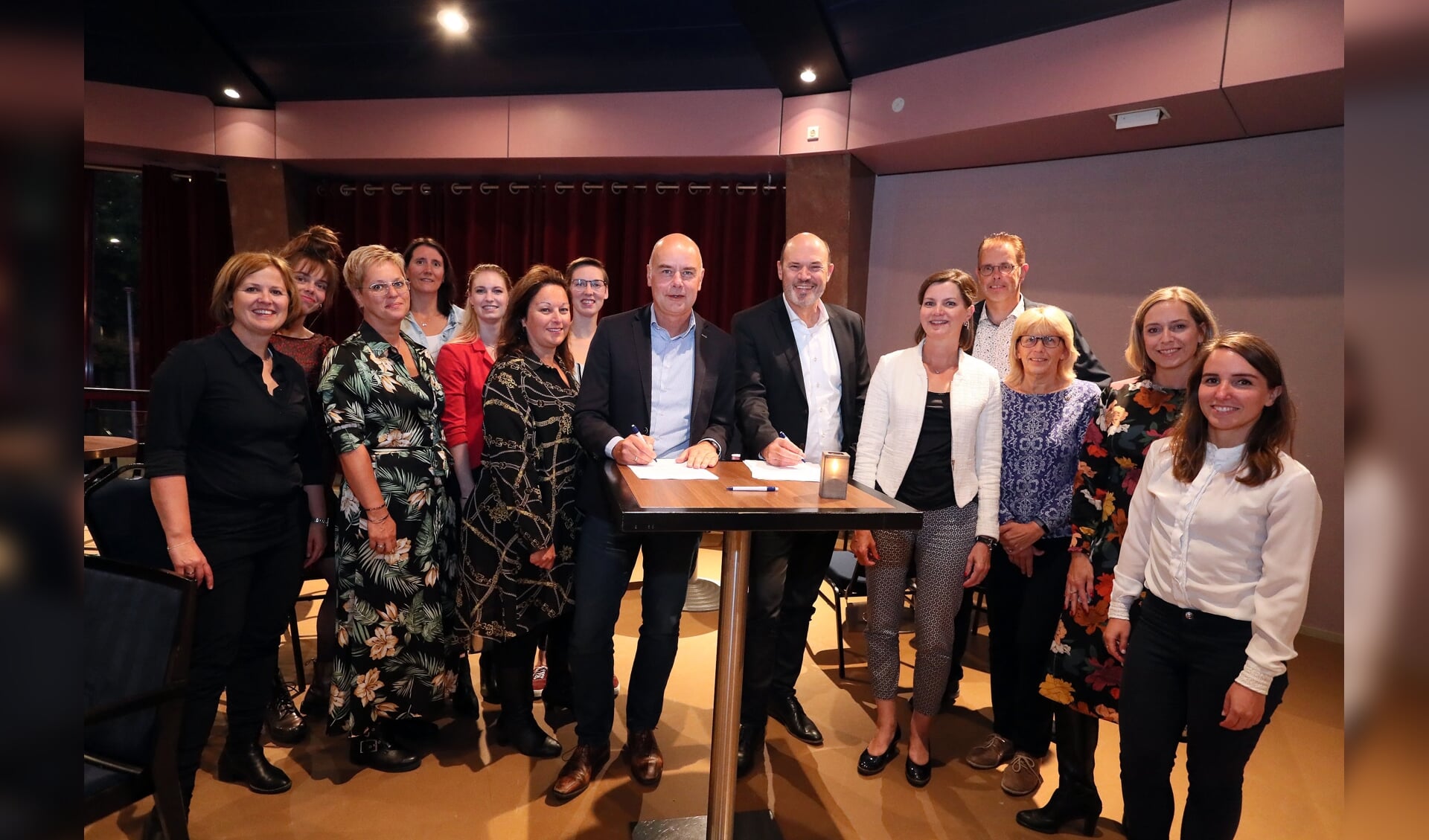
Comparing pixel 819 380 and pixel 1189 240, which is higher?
pixel 1189 240

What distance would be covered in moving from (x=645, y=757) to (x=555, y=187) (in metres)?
4.29

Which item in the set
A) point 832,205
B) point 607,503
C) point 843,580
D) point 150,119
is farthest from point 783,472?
point 150,119

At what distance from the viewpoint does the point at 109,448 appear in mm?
3082

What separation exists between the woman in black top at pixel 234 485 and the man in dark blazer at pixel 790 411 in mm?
1343

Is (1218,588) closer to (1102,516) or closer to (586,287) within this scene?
(1102,516)

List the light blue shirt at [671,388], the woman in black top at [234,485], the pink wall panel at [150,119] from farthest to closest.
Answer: the pink wall panel at [150,119], the light blue shirt at [671,388], the woman in black top at [234,485]

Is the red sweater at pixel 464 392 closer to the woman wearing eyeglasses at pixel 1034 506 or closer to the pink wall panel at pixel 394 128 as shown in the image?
the woman wearing eyeglasses at pixel 1034 506

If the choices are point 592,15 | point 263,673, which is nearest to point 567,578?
point 263,673

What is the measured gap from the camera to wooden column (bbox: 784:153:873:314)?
16.4 feet

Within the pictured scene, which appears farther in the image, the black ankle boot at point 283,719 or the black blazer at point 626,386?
the black ankle boot at point 283,719

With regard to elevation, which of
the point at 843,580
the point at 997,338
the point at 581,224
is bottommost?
the point at 843,580

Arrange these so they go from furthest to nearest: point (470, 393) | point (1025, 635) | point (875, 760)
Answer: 1. point (470, 393)
2. point (875, 760)
3. point (1025, 635)

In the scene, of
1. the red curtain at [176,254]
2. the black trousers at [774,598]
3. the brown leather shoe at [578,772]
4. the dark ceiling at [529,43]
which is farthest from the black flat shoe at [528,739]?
the red curtain at [176,254]

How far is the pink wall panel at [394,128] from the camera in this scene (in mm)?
5406
